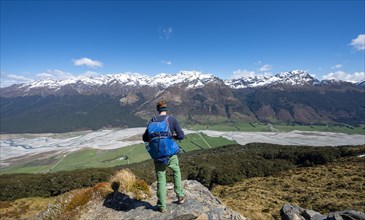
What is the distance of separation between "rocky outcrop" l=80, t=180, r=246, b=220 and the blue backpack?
2200 mm

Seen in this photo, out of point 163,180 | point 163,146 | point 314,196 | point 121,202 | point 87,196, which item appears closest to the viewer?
point 163,146

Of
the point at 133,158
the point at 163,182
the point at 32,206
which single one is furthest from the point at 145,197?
the point at 133,158

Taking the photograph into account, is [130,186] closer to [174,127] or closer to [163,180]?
[163,180]

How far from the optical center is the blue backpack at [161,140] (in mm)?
9592

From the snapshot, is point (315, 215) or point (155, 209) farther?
point (315, 215)

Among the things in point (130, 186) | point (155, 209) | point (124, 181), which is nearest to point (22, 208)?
point (124, 181)

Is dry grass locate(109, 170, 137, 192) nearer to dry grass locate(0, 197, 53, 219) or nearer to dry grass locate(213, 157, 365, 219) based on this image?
dry grass locate(213, 157, 365, 219)

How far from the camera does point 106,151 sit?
572 ft

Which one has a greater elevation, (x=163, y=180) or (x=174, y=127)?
(x=174, y=127)

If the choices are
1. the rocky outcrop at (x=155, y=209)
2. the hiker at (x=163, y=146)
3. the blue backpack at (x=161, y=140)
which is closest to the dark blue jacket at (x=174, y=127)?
the hiker at (x=163, y=146)

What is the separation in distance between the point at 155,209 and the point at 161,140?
9.34 feet

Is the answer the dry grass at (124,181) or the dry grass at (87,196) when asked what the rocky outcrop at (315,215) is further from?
the dry grass at (124,181)

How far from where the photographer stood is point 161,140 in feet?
31.6

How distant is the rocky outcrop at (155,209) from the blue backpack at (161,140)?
2200 mm
